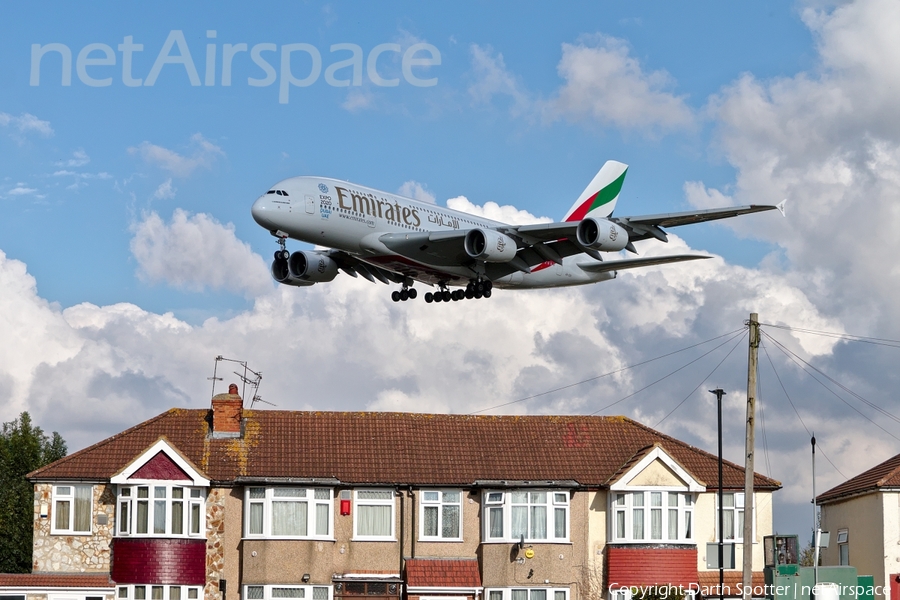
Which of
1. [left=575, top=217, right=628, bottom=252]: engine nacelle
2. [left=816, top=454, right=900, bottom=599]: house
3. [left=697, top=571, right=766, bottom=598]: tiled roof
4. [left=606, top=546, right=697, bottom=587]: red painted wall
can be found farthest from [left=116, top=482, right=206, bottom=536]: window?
[left=816, top=454, right=900, bottom=599]: house

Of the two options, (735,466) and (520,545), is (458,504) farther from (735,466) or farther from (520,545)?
(735,466)

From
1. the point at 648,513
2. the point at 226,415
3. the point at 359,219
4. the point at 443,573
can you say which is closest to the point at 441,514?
the point at 443,573

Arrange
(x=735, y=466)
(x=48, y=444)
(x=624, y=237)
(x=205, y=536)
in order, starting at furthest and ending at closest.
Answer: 1. (x=48, y=444)
2. (x=735, y=466)
3. (x=205, y=536)
4. (x=624, y=237)

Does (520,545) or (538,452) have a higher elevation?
(538,452)

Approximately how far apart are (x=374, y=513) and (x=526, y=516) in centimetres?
540

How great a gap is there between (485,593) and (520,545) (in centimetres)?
205

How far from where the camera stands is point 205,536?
48844mm

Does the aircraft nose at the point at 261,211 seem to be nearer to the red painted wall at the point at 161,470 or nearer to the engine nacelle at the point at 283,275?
the engine nacelle at the point at 283,275

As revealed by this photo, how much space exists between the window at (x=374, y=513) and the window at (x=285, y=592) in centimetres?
255

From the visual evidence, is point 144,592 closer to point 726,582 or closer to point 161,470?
point 161,470

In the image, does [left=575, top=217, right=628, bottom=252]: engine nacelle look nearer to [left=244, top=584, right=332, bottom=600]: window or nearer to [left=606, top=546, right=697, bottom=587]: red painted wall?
[left=606, top=546, right=697, bottom=587]: red painted wall

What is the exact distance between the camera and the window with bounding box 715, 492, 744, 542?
5094 centimetres

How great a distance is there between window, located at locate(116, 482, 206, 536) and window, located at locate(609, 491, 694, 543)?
48.1 ft

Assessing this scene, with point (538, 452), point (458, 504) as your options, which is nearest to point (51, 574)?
point (458, 504)
